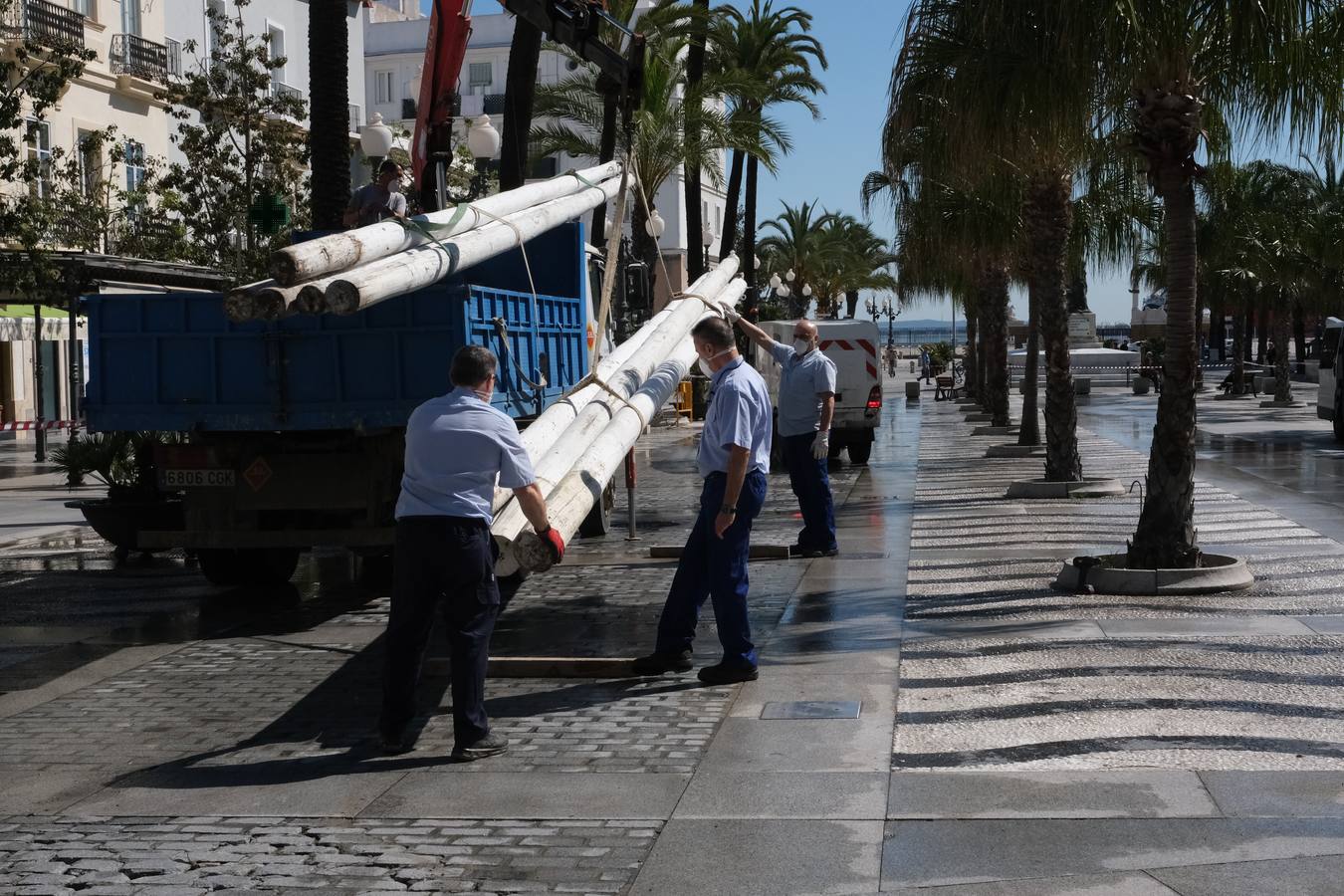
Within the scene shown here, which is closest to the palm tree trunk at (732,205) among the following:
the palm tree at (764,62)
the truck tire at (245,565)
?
the palm tree at (764,62)

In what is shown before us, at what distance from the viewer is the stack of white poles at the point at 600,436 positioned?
7.49 meters

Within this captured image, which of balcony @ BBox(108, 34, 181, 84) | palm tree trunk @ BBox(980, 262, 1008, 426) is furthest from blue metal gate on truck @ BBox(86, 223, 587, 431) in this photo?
balcony @ BBox(108, 34, 181, 84)

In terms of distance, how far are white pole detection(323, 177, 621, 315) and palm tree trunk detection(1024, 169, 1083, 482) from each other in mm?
6734

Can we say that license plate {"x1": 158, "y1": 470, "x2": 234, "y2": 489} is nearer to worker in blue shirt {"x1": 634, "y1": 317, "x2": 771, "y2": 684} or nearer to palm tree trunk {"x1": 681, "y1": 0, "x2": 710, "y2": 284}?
worker in blue shirt {"x1": 634, "y1": 317, "x2": 771, "y2": 684}

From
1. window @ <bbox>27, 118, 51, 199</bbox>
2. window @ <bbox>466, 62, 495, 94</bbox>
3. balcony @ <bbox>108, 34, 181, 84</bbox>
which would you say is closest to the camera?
window @ <bbox>27, 118, 51, 199</bbox>

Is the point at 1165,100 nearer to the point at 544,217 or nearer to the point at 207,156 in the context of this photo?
the point at 544,217

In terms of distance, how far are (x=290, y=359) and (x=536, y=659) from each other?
3065 mm

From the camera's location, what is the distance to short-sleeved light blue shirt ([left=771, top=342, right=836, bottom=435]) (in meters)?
12.9

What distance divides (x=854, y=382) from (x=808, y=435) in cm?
1041

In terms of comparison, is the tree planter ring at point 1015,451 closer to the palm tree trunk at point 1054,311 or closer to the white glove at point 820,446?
the palm tree trunk at point 1054,311

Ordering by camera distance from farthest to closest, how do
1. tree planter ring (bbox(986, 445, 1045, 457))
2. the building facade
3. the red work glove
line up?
the building facade < tree planter ring (bbox(986, 445, 1045, 457)) < the red work glove

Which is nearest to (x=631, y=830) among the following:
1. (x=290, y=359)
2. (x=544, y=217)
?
(x=290, y=359)

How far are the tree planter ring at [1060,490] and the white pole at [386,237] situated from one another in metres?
6.51

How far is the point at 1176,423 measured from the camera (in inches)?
412
